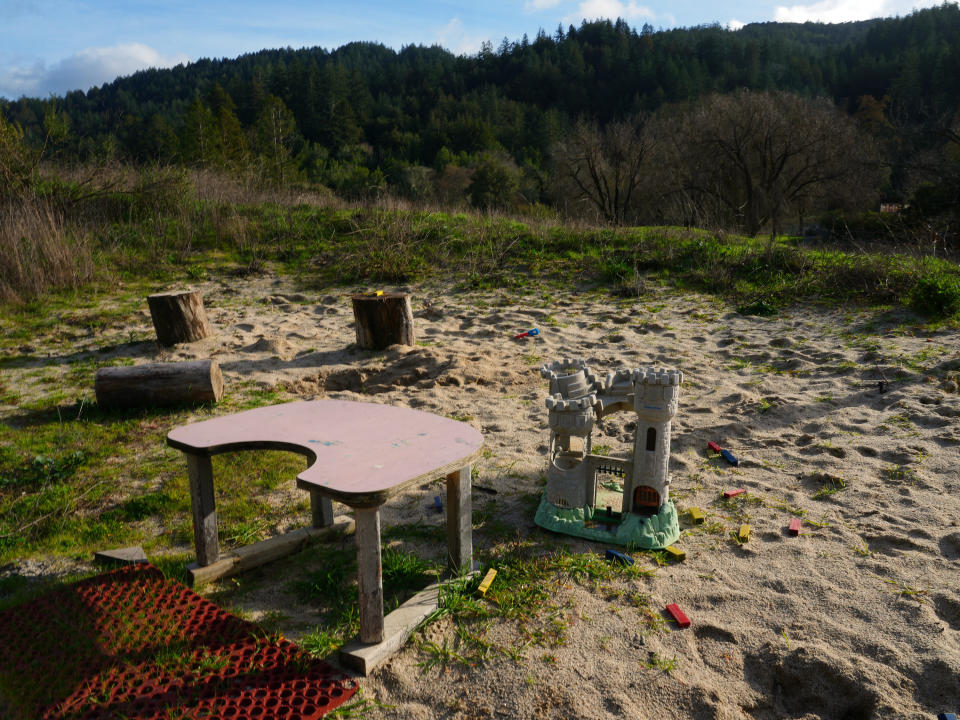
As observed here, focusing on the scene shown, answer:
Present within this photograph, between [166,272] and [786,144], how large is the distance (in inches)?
976

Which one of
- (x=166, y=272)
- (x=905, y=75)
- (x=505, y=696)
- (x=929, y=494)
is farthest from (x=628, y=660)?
(x=905, y=75)

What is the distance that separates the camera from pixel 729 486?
12.3ft

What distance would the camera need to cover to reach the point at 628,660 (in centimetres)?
231

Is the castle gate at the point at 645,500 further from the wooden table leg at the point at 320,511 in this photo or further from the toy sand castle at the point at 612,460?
the wooden table leg at the point at 320,511

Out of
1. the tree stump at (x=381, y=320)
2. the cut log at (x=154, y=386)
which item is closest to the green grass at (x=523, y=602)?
the cut log at (x=154, y=386)

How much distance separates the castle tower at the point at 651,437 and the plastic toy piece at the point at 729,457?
1160mm

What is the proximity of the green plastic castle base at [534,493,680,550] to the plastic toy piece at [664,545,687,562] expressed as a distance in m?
0.03

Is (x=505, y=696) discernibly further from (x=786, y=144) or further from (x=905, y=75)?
(x=905, y=75)

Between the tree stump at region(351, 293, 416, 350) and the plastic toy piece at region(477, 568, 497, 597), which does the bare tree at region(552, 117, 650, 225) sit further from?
the plastic toy piece at region(477, 568, 497, 597)

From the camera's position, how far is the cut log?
196 inches

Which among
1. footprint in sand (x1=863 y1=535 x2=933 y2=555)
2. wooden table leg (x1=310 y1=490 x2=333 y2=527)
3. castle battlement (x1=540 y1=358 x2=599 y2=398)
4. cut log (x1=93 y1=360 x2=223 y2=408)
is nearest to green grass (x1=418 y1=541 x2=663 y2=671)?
castle battlement (x1=540 y1=358 x2=599 y2=398)

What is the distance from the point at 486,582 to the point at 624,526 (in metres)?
0.83

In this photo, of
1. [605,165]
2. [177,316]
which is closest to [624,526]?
[177,316]

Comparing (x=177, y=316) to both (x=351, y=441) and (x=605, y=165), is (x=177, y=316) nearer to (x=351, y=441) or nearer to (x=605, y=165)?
(x=351, y=441)
